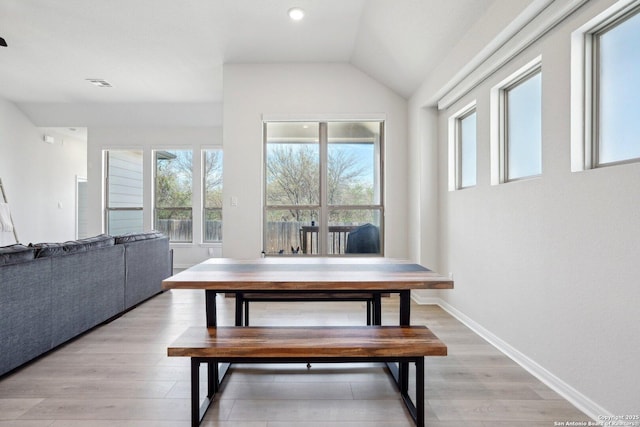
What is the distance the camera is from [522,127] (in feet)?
7.98

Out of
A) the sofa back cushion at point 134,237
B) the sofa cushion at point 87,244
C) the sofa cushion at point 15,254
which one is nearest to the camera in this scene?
the sofa cushion at point 15,254

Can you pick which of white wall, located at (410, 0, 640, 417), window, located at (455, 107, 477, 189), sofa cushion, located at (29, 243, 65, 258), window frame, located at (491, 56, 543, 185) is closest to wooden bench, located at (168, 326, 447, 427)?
white wall, located at (410, 0, 640, 417)

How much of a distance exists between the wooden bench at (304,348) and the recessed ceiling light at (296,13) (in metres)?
2.95

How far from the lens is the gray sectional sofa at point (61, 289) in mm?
2088

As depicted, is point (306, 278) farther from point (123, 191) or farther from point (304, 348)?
point (123, 191)

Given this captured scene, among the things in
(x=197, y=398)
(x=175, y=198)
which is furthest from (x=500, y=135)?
(x=175, y=198)

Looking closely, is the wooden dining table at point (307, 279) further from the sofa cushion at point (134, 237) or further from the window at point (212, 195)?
the window at point (212, 195)

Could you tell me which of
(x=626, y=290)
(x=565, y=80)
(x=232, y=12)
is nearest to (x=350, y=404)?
(x=626, y=290)

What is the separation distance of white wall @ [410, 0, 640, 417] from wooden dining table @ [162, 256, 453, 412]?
2.34 feet

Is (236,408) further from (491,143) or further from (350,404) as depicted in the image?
(491,143)

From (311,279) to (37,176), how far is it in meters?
7.14

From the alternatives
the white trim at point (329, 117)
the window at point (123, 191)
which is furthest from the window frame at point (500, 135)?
the window at point (123, 191)

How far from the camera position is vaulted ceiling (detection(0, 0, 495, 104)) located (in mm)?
3033

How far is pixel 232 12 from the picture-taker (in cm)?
321
